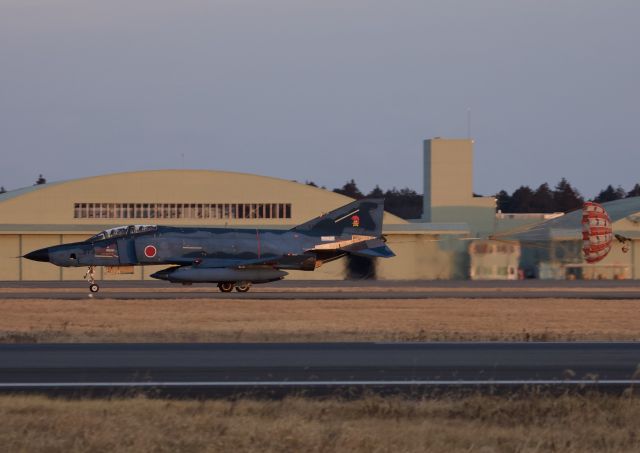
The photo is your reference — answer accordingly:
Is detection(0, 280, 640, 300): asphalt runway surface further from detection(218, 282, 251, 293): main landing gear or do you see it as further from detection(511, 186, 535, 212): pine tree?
detection(511, 186, 535, 212): pine tree

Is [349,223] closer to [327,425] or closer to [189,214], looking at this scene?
[189,214]

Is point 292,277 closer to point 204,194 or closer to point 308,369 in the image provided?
point 204,194

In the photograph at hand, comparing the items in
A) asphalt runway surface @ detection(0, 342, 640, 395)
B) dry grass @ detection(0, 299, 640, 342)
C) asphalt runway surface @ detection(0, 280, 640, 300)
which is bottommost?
asphalt runway surface @ detection(0, 342, 640, 395)

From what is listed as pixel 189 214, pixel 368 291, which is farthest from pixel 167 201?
pixel 368 291

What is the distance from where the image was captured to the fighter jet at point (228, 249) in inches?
1543

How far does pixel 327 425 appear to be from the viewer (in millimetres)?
10289

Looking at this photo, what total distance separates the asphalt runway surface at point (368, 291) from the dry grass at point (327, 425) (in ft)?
78.5

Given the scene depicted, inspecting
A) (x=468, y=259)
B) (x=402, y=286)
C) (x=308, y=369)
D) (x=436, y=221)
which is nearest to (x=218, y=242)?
(x=402, y=286)

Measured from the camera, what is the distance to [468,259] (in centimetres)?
4897

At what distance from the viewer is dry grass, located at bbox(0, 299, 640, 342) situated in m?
20.6

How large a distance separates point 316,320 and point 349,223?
17.1 metres

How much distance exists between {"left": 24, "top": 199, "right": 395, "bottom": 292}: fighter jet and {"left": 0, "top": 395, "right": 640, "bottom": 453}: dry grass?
1071 inches

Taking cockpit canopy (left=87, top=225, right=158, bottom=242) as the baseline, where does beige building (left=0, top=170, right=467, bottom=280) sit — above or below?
above

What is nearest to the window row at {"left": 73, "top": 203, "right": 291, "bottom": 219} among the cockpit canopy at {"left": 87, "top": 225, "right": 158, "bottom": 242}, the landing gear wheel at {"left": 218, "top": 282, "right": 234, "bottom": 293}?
the cockpit canopy at {"left": 87, "top": 225, "right": 158, "bottom": 242}
